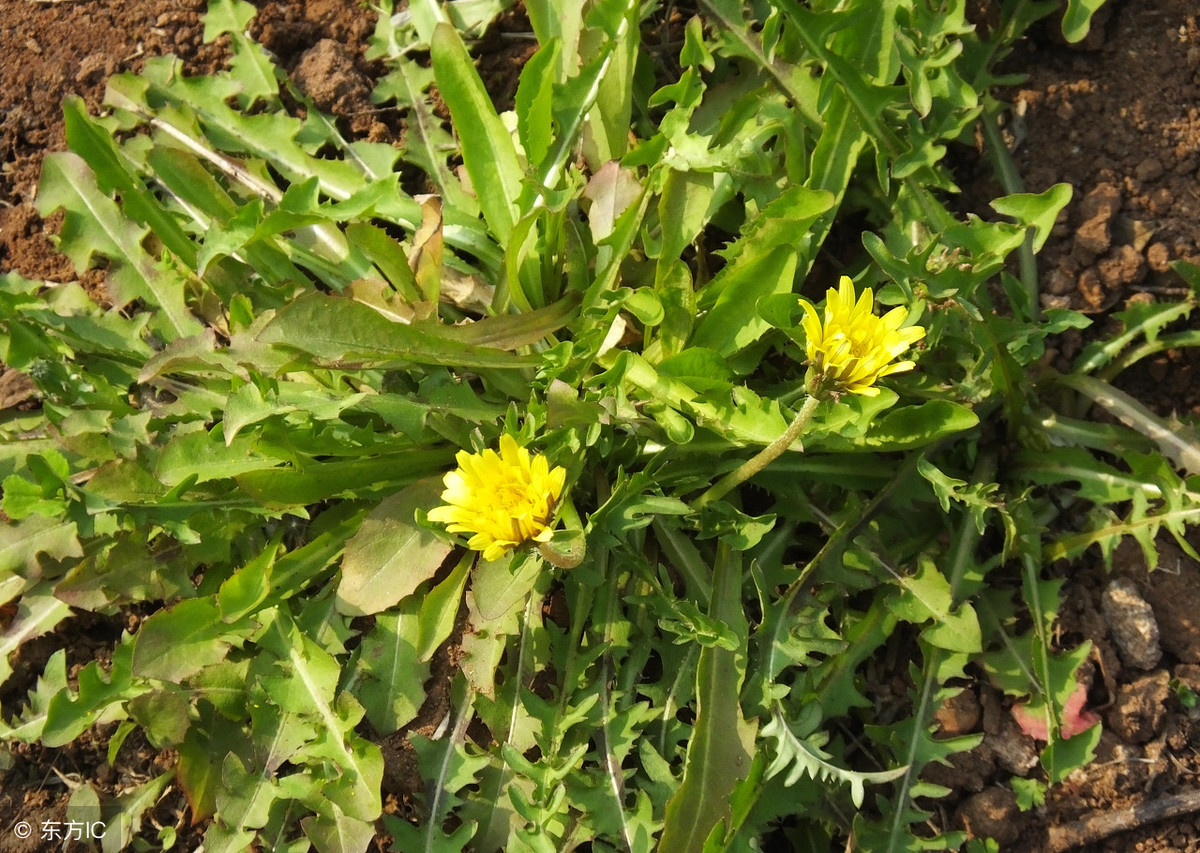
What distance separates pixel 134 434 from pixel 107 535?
363 millimetres

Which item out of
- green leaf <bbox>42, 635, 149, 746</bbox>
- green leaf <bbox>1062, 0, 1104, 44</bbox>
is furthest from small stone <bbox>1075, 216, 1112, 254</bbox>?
green leaf <bbox>42, 635, 149, 746</bbox>

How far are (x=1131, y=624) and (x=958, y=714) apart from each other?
0.58 meters

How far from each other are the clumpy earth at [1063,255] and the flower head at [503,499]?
1.21 m

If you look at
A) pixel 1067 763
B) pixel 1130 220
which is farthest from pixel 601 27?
pixel 1067 763

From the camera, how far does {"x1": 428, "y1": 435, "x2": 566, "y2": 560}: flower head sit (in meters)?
2.06

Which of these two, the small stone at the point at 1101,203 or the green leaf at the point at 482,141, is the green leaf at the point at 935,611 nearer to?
the small stone at the point at 1101,203

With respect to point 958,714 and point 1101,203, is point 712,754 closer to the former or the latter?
point 958,714

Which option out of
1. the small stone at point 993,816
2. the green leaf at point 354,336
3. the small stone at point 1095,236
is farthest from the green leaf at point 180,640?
the small stone at point 1095,236

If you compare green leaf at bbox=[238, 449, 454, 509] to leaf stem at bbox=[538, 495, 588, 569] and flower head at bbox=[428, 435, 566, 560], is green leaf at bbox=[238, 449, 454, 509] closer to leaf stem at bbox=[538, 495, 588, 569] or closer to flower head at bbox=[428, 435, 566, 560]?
flower head at bbox=[428, 435, 566, 560]

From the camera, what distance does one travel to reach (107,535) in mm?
3047

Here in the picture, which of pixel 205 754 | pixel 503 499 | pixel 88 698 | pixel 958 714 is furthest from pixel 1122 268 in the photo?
pixel 88 698

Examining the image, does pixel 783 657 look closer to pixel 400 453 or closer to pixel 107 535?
pixel 400 453

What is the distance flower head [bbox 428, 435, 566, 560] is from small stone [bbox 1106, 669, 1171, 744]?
6.18ft

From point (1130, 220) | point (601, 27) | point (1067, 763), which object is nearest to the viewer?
point (1067, 763)
